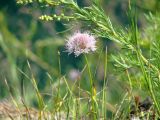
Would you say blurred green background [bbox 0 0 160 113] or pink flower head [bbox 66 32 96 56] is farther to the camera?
blurred green background [bbox 0 0 160 113]

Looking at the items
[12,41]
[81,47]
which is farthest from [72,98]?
[12,41]

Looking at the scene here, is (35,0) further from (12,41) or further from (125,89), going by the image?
(12,41)

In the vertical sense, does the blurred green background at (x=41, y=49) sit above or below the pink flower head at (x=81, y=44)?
below

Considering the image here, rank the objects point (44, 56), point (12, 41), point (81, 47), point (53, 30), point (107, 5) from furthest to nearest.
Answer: point (53, 30) → point (107, 5) → point (44, 56) → point (12, 41) → point (81, 47)

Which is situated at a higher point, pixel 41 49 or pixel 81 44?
pixel 81 44

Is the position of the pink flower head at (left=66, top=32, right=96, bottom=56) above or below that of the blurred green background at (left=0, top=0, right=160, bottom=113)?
above

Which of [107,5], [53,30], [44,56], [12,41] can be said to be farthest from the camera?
[53,30]

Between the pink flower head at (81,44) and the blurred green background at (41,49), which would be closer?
the pink flower head at (81,44)

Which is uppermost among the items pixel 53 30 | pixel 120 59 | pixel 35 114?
pixel 120 59
